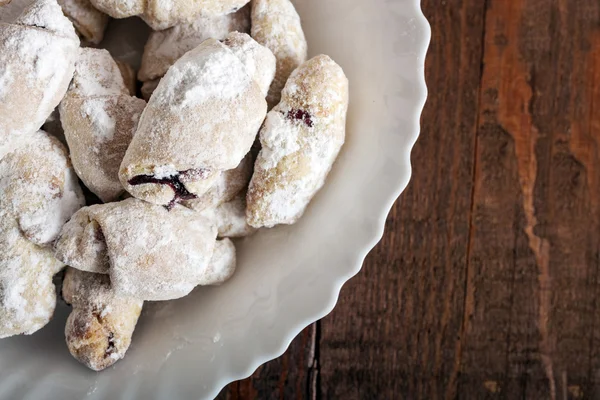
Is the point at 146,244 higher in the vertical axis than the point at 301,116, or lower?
lower

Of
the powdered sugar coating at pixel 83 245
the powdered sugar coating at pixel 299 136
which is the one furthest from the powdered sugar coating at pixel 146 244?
the powdered sugar coating at pixel 299 136

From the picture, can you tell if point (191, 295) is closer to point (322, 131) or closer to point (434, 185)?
point (322, 131)

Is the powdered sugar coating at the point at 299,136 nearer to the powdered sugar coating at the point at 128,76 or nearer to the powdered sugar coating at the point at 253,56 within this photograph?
the powdered sugar coating at the point at 253,56

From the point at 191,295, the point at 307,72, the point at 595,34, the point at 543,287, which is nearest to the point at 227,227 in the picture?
the point at 191,295

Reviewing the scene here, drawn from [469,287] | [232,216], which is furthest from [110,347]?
[469,287]

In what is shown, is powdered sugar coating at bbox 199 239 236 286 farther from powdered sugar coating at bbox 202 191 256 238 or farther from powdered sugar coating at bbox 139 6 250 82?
powdered sugar coating at bbox 139 6 250 82

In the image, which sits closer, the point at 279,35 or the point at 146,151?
the point at 146,151

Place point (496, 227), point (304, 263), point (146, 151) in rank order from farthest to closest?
point (496, 227)
point (304, 263)
point (146, 151)

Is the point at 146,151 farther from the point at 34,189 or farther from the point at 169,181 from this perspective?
the point at 34,189
